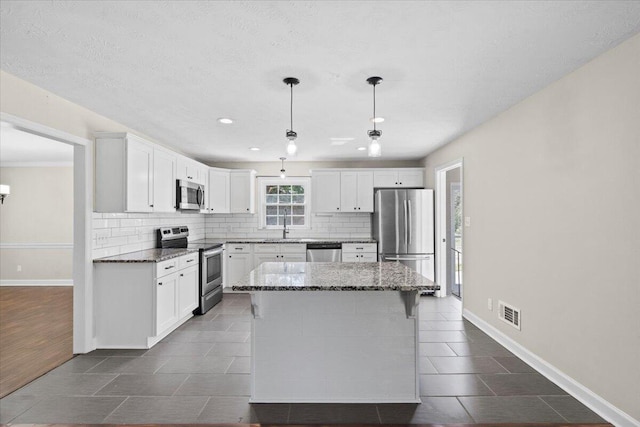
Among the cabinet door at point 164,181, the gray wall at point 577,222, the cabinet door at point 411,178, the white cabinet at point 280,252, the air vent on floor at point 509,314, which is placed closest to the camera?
the gray wall at point 577,222

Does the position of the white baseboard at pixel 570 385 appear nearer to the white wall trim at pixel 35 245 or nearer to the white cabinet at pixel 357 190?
the white cabinet at pixel 357 190

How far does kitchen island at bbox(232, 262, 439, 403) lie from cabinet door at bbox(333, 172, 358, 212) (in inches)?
150

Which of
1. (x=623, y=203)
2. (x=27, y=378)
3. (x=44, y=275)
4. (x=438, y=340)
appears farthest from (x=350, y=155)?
(x=44, y=275)

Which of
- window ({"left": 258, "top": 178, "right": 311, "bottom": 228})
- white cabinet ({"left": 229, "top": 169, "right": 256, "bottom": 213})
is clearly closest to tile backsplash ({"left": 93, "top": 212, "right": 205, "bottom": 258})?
white cabinet ({"left": 229, "top": 169, "right": 256, "bottom": 213})

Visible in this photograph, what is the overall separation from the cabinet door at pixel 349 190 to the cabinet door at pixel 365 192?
0.17ft

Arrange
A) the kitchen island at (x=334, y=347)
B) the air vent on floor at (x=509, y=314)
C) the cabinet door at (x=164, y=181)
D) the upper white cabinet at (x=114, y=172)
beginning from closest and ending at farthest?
1. the kitchen island at (x=334, y=347)
2. the air vent on floor at (x=509, y=314)
3. the upper white cabinet at (x=114, y=172)
4. the cabinet door at (x=164, y=181)

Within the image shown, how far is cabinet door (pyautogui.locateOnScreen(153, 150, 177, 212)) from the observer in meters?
4.17

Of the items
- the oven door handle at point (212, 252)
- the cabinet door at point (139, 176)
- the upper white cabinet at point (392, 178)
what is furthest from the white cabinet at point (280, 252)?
the cabinet door at point (139, 176)

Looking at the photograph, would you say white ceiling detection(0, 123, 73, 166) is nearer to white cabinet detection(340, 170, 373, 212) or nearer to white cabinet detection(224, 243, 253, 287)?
white cabinet detection(224, 243, 253, 287)

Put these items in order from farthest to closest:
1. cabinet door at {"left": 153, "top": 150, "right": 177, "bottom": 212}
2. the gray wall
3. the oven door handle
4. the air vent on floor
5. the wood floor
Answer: the oven door handle, cabinet door at {"left": 153, "top": 150, "right": 177, "bottom": 212}, the air vent on floor, the wood floor, the gray wall

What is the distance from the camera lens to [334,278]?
8.17 ft

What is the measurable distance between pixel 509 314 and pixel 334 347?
78.0 inches

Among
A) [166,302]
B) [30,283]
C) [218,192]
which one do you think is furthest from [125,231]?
[30,283]

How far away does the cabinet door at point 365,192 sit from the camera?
6.26m
